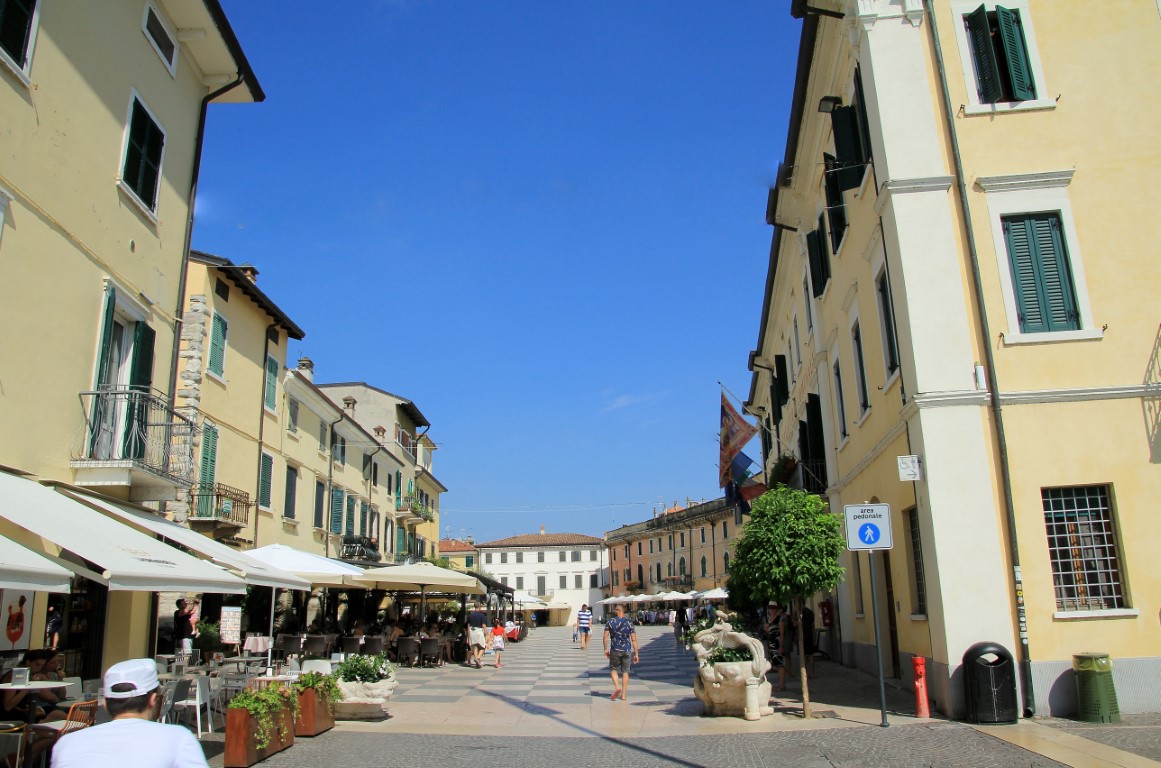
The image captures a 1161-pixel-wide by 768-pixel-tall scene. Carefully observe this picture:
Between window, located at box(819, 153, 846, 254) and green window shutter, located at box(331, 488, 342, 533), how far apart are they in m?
20.1

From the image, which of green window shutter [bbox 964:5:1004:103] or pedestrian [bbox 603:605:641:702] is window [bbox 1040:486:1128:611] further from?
pedestrian [bbox 603:605:641:702]

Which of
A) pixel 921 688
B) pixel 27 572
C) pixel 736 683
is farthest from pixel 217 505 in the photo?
pixel 921 688

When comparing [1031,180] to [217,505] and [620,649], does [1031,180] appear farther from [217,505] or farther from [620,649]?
[217,505]

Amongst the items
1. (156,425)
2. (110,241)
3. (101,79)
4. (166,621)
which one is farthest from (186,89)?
(166,621)

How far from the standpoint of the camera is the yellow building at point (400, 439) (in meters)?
40.9

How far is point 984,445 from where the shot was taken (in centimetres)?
1089

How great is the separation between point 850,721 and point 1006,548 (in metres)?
2.85

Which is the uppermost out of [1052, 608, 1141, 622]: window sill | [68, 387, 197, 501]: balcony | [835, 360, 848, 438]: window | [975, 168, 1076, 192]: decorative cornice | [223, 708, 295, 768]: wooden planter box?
[975, 168, 1076, 192]: decorative cornice

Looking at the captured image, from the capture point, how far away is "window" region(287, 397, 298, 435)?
25.9 metres

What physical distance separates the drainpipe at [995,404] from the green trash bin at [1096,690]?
517 mm

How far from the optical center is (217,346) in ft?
68.0

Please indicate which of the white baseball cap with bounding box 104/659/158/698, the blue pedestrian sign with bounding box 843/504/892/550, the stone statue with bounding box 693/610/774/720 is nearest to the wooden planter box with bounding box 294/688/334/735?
the stone statue with bounding box 693/610/774/720

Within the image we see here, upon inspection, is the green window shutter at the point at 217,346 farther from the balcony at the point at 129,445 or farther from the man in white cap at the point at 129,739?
the man in white cap at the point at 129,739

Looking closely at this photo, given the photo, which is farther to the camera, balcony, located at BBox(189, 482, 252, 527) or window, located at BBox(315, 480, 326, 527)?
window, located at BBox(315, 480, 326, 527)
